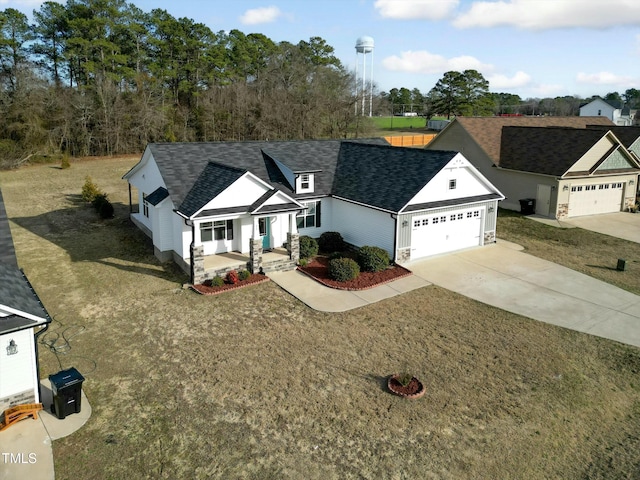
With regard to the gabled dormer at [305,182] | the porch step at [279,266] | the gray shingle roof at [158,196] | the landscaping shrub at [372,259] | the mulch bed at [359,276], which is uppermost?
the gabled dormer at [305,182]

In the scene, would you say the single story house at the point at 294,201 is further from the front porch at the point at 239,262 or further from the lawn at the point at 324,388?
the lawn at the point at 324,388

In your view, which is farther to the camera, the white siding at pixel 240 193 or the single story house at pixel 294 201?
the single story house at pixel 294 201

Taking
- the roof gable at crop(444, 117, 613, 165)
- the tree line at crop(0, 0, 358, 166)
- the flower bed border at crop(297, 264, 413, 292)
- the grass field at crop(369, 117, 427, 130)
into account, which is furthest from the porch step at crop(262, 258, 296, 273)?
the grass field at crop(369, 117, 427, 130)

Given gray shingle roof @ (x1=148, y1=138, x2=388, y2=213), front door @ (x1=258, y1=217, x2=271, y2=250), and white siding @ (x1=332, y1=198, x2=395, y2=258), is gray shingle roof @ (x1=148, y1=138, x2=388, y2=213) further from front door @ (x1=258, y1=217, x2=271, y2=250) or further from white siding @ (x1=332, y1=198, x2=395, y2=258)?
front door @ (x1=258, y1=217, x2=271, y2=250)

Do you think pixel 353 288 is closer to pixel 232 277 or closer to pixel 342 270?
pixel 342 270

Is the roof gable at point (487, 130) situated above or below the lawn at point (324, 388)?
above

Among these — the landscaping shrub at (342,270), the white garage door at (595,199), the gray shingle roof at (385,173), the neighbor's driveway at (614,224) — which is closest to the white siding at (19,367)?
the landscaping shrub at (342,270)

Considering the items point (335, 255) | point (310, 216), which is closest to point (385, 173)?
point (310, 216)

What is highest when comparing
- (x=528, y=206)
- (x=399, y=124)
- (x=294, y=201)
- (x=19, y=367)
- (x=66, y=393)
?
(x=399, y=124)
